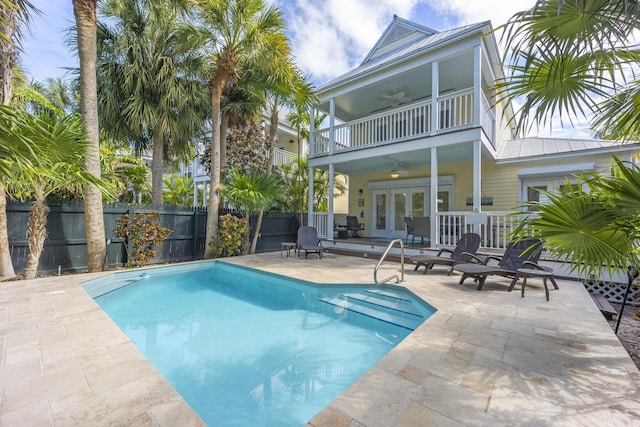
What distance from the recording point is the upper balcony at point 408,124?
27.4 ft

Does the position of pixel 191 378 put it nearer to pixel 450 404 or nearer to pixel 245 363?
pixel 245 363

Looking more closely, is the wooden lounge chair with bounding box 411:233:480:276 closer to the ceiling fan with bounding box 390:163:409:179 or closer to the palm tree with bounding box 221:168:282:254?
the ceiling fan with bounding box 390:163:409:179

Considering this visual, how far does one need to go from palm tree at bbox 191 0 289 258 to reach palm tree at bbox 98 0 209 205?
814mm

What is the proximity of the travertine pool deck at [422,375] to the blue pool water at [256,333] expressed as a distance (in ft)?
1.87

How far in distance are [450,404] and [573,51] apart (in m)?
3.84

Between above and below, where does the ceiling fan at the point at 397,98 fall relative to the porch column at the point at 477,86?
above

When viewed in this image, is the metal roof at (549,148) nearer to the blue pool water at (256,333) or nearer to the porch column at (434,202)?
the porch column at (434,202)

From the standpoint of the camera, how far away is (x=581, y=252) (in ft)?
9.89

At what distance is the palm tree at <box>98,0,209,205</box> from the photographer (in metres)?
8.62

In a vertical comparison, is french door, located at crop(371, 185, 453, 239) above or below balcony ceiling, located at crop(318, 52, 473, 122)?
below

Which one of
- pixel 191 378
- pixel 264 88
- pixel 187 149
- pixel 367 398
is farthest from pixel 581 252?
pixel 187 149

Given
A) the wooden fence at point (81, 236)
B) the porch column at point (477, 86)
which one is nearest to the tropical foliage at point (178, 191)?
the wooden fence at point (81, 236)

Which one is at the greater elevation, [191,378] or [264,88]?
[264,88]

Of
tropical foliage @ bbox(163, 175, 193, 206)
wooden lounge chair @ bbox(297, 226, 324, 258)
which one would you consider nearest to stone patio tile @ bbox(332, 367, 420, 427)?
wooden lounge chair @ bbox(297, 226, 324, 258)
